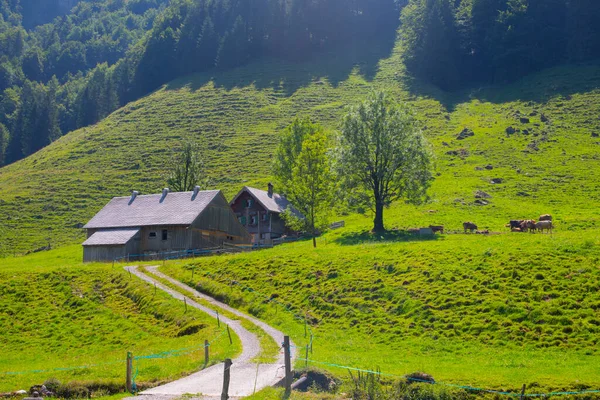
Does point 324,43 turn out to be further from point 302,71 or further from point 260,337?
point 260,337

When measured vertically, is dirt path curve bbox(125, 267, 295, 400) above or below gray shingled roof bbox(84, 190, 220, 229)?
below

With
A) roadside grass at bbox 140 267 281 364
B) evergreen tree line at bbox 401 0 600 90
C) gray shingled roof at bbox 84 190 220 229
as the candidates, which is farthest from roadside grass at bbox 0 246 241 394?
evergreen tree line at bbox 401 0 600 90

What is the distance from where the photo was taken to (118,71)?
192 m

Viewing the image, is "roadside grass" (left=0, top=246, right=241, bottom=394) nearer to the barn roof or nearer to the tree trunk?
the barn roof

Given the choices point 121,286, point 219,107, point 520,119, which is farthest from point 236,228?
point 219,107

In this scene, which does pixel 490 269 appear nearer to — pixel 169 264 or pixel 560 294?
pixel 560 294

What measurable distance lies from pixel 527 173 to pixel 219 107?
83164mm

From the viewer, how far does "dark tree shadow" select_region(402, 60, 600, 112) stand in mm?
121994

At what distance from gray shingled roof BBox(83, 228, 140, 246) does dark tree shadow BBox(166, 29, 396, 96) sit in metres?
93.4

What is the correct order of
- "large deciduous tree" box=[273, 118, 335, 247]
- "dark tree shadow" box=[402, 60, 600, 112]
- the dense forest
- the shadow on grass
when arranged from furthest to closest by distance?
the dense forest
"dark tree shadow" box=[402, 60, 600, 112]
"large deciduous tree" box=[273, 118, 335, 247]
the shadow on grass

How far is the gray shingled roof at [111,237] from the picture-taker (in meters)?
63.1

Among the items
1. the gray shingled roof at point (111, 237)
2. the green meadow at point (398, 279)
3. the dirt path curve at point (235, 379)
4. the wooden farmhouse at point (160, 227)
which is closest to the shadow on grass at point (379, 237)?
the green meadow at point (398, 279)

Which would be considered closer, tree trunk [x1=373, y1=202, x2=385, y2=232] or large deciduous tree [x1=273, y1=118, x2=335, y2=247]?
tree trunk [x1=373, y1=202, x2=385, y2=232]

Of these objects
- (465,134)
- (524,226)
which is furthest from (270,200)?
(465,134)
